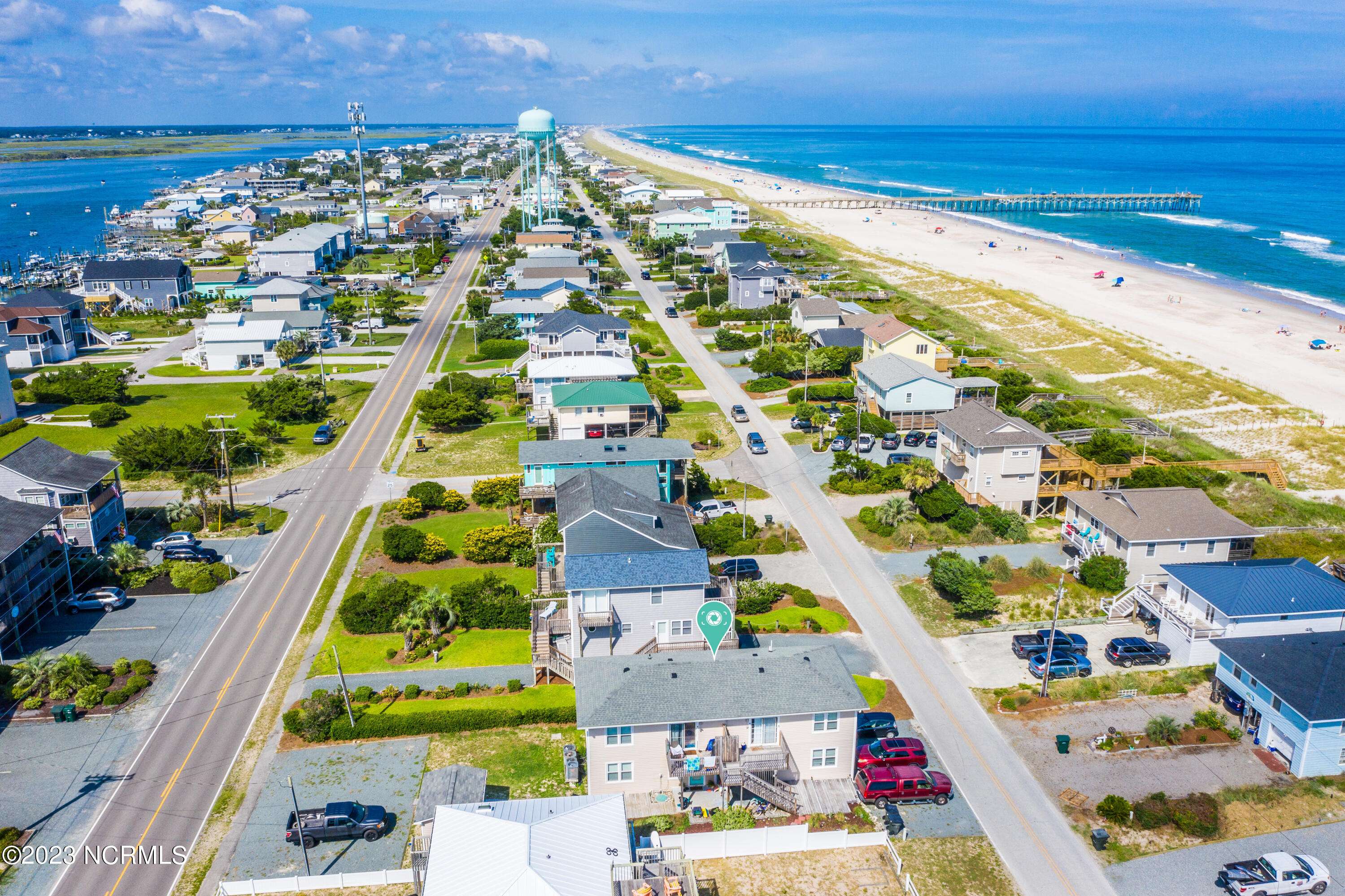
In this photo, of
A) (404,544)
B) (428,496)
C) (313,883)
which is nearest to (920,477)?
(428,496)

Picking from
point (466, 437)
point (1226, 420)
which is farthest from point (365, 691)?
point (1226, 420)

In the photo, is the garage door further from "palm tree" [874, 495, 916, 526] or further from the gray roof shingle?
"palm tree" [874, 495, 916, 526]

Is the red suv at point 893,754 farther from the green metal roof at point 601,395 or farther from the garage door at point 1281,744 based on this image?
the green metal roof at point 601,395

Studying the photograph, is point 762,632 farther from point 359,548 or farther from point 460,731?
point 359,548

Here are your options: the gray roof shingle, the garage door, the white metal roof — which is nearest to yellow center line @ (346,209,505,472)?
the gray roof shingle

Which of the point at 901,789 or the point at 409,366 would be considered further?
the point at 409,366

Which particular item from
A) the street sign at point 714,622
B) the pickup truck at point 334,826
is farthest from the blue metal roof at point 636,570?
Result: the pickup truck at point 334,826

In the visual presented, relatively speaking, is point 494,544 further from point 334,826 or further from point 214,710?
point 334,826
